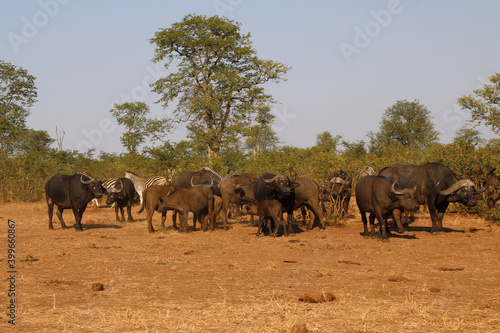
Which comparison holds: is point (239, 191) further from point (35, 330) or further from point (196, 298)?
point (35, 330)

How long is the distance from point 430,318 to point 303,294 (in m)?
1.89

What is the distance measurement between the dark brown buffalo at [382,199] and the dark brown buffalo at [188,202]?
4663 millimetres

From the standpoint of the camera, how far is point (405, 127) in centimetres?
5756

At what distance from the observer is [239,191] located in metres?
17.3

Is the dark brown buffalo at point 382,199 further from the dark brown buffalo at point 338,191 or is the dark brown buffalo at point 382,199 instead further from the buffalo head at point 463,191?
the dark brown buffalo at point 338,191

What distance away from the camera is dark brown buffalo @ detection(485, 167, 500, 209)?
16.3m

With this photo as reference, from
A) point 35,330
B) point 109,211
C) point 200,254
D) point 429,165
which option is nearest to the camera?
point 35,330

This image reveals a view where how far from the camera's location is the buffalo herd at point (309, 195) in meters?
13.7

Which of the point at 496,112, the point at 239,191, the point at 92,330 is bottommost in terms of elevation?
the point at 92,330

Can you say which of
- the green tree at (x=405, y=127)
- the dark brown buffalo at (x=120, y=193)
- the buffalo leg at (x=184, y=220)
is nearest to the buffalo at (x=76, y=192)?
the dark brown buffalo at (x=120, y=193)

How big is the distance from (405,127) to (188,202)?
151 ft

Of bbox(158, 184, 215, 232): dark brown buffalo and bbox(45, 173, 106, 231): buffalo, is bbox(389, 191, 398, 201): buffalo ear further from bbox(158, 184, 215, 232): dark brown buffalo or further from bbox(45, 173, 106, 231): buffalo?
bbox(45, 173, 106, 231): buffalo

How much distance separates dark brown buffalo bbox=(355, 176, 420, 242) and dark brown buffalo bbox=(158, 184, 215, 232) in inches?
184

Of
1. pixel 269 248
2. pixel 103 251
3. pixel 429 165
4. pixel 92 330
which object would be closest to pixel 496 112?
pixel 429 165
